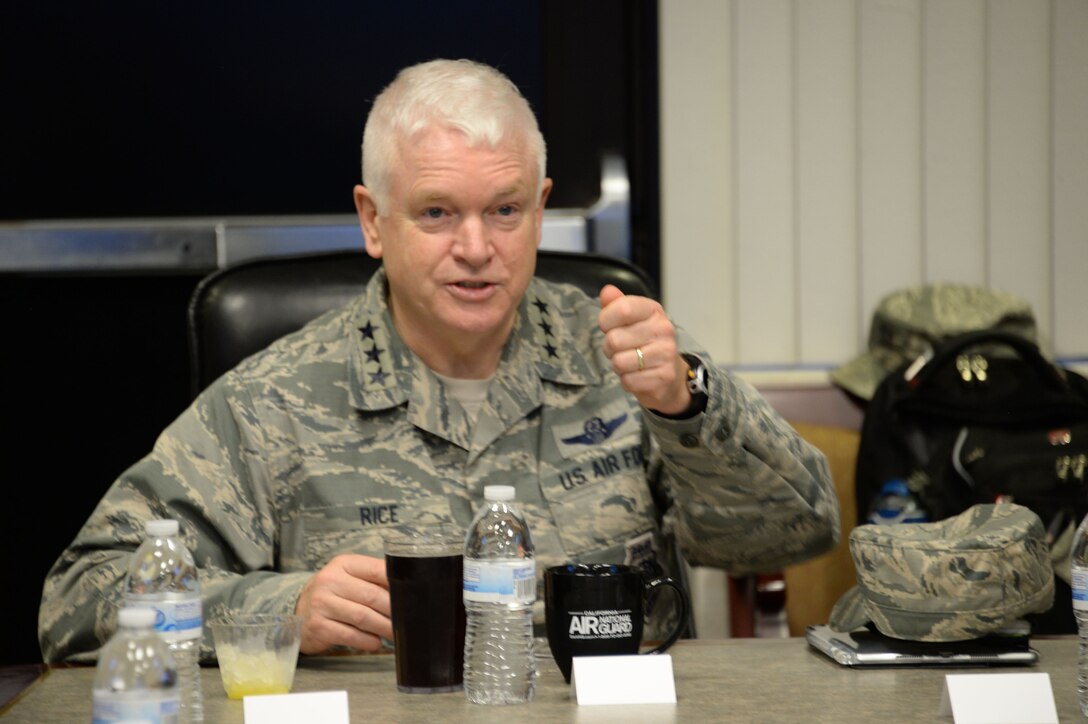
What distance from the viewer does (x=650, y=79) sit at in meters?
3.07

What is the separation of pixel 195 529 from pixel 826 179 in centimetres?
189

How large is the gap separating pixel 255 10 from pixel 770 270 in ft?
4.19

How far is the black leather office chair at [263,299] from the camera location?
197 cm

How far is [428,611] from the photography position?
1.24 metres

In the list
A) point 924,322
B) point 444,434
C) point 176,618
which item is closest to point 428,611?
point 176,618

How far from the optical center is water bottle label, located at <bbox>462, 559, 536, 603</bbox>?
3.81ft

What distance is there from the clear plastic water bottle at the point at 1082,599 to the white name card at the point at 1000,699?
59 mm

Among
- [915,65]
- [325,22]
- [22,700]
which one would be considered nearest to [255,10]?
[325,22]

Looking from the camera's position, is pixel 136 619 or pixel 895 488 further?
pixel 895 488

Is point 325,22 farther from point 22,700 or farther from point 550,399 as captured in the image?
point 22,700

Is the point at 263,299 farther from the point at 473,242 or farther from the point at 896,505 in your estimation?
the point at 896,505

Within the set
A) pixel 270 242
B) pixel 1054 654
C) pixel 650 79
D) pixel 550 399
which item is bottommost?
pixel 1054 654

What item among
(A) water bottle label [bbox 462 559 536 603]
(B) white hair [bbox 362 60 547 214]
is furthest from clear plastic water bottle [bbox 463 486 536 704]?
(B) white hair [bbox 362 60 547 214]

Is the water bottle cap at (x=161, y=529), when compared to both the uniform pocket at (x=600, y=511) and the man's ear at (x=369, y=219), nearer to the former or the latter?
the uniform pocket at (x=600, y=511)
